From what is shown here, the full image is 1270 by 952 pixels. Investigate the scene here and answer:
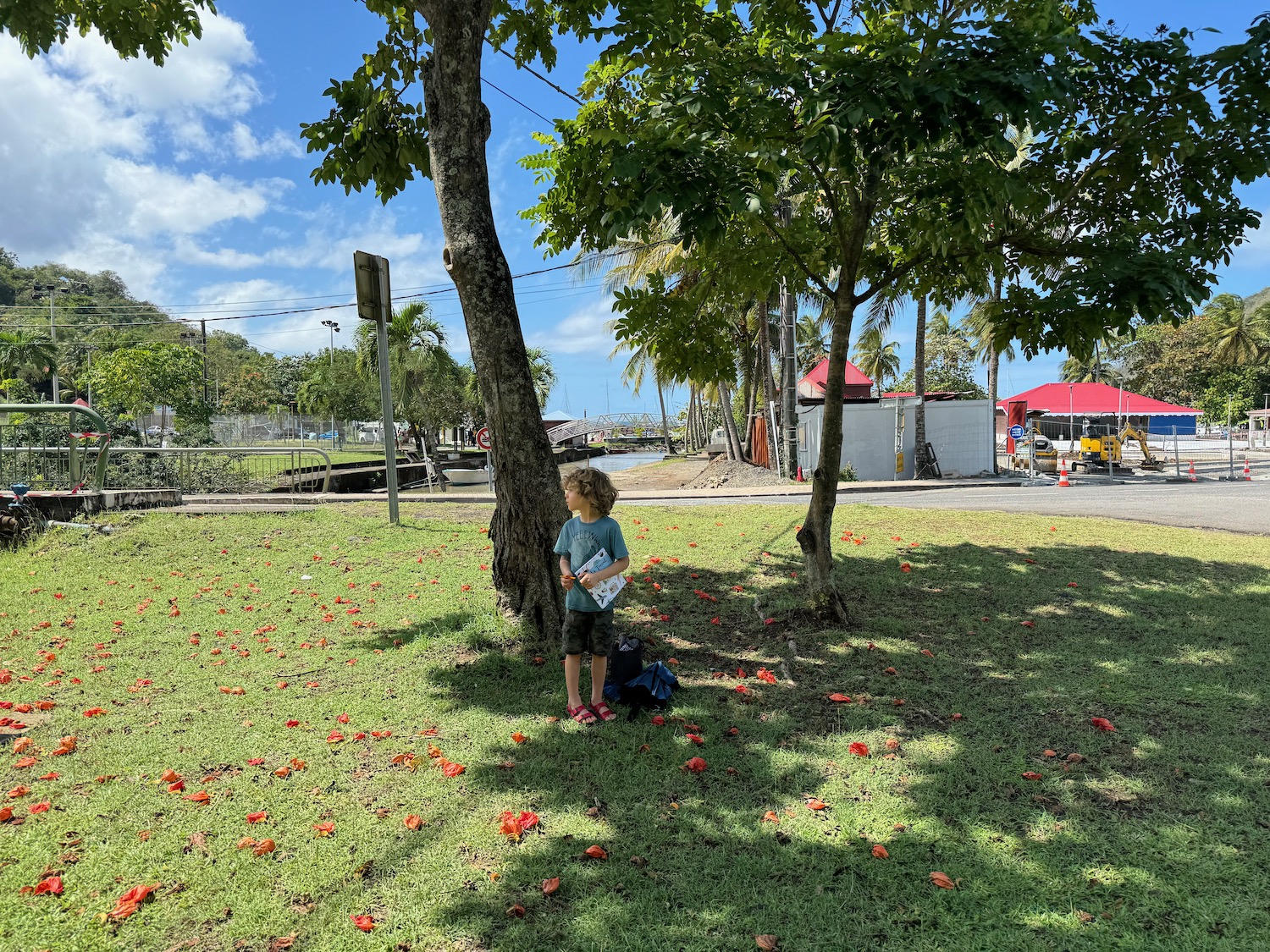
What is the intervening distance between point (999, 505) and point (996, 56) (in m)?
11.3

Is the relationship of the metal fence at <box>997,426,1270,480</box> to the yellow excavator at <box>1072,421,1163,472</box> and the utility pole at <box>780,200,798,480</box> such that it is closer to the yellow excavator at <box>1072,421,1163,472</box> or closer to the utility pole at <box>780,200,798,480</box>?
the yellow excavator at <box>1072,421,1163,472</box>

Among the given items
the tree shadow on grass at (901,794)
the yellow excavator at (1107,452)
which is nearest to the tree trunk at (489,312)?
the tree shadow on grass at (901,794)

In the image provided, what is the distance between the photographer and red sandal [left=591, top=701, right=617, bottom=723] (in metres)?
4.28

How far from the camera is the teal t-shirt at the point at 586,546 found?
410 cm

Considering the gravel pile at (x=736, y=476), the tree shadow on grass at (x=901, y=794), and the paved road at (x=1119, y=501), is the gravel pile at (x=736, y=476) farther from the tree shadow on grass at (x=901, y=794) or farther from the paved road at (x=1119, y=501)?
the tree shadow on grass at (x=901, y=794)

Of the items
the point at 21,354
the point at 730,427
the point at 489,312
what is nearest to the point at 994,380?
the point at 730,427

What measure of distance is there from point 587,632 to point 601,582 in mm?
353

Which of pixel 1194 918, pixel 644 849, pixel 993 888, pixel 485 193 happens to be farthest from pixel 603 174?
pixel 1194 918

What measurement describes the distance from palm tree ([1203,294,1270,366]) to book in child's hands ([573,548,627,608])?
61.2 metres

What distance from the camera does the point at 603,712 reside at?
4289 millimetres

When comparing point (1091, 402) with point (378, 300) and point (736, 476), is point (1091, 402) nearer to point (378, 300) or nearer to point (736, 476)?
point (736, 476)

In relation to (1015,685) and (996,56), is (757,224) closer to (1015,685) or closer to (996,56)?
(996,56)

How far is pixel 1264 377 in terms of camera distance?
A: 5884 cm

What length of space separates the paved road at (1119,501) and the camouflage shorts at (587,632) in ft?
32.0
